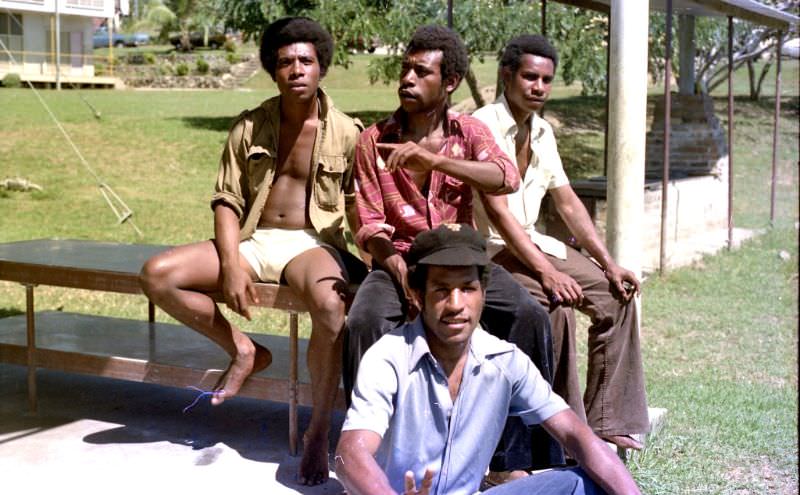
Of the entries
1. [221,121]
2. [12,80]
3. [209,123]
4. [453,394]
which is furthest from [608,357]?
[12,80]

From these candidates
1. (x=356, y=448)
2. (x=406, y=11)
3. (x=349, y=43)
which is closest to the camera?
(x=356, y=448)

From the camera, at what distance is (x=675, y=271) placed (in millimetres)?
10086

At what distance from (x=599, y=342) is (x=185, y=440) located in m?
1.89

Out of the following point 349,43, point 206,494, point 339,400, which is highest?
point 349,43

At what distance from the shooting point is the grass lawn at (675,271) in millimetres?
5031

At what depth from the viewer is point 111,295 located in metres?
9.17

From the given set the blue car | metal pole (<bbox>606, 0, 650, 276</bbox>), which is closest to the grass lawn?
metal pole (<bbox>606, 0, 650, 276</bbox>)

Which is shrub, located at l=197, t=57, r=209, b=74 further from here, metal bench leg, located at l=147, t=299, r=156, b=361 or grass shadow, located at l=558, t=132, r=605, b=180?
metal bench leg, located at l=147, t=299, r=156, b=361

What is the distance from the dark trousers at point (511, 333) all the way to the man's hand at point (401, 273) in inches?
1.3

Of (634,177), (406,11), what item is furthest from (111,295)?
(406,11)

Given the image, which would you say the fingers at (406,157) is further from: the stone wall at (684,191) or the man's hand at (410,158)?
the stone wall at (684,191)

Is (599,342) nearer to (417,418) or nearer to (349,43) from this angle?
(417,418)

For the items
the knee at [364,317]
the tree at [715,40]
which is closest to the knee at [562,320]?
the knee at [364,317]

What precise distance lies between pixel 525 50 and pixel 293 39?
39.8 inches
